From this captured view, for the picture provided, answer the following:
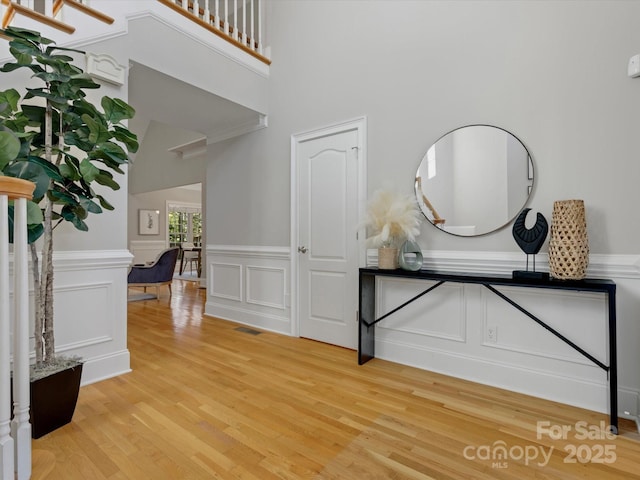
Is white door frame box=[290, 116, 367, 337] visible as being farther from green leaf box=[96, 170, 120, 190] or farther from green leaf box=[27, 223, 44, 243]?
green leaf box=[27, 223, 44, 243]

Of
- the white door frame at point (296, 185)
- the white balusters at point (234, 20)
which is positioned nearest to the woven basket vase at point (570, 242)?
the white door frame at point (296, 185)

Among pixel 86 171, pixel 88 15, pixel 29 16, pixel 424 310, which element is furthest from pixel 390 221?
pixel 29 16

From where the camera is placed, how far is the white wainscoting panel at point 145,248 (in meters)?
8.85

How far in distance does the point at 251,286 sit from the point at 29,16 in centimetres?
284

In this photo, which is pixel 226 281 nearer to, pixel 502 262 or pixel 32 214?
pixel 32 214

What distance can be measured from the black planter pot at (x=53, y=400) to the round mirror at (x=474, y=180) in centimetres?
252

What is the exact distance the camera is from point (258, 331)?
145 inches

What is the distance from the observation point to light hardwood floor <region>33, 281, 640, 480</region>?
4.90ft

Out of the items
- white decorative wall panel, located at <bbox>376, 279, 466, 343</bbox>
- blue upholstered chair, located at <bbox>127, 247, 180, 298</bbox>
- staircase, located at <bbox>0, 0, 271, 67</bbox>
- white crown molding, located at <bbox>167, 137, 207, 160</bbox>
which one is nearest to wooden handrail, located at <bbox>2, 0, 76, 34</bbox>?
staircase, located at <bbox>0, 0, 271, 67</bbox>

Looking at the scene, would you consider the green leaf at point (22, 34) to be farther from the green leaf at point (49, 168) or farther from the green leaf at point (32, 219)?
the green leaf at point (32, 219)

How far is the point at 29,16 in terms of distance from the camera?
2.12 m

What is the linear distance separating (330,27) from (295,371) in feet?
10.3

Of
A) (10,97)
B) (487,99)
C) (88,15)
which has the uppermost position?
(88,15)

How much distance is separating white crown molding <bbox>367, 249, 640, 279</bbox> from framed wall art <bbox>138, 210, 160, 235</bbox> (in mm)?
7895
